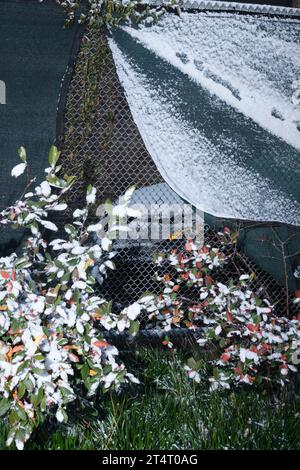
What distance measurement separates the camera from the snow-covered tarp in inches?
138

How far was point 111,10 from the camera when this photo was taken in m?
3.40

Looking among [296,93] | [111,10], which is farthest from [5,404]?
[296,93]

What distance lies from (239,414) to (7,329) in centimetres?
124

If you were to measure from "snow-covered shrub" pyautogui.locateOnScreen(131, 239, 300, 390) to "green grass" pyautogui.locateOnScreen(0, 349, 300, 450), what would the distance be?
12cm

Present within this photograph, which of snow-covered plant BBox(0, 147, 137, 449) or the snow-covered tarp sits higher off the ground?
the snow-covered tarp

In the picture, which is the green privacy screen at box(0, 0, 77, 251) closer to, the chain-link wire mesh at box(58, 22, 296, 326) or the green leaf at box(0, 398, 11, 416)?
the chain-link wire mesh at box(58, 22, 296, 326)

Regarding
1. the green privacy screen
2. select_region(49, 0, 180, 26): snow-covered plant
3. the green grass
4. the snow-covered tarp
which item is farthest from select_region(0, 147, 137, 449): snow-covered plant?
select_region(49, 0, 180, 26): snow-covered plant

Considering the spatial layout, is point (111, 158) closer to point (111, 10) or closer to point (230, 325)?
point (111, 10)

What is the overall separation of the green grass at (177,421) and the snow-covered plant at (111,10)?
1996 millimetres

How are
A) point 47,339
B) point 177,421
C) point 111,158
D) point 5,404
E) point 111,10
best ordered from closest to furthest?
point 5,404
point 47,339
point 177,421
point 111,10
point 111,158

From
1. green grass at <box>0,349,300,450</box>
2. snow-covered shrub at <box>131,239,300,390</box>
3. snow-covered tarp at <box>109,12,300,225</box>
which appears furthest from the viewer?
snow-covered tarp at <box>109,12,300,225</box>

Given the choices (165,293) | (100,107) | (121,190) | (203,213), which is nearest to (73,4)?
(100,107)

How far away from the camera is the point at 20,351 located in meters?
2.57

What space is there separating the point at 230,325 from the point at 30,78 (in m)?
1.79
